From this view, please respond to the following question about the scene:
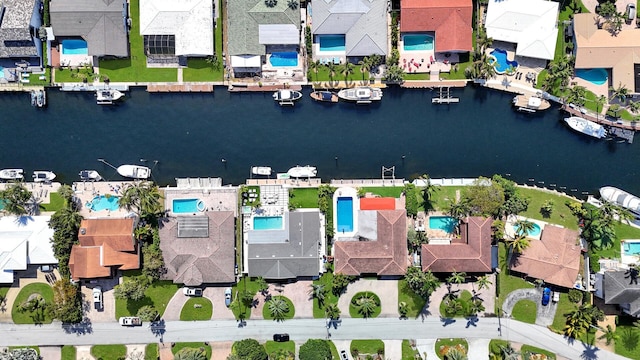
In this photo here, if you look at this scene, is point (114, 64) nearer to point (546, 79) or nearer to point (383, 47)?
point (383, 47)

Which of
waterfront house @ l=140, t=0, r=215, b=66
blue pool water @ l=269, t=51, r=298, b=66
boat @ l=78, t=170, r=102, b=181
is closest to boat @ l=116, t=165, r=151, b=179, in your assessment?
boat @ l=78, t=170, r=102, b=181

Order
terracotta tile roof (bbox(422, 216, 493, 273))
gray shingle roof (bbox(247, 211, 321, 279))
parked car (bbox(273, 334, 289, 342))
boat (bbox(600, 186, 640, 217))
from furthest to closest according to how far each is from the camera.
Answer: parked car (bbox(273, 334, 289, 342)) → boat (bbox(600, 186, 640, 217)) → gray shingle roof (bbox(247, 211, 321, 279)) → terracotta tile roof (bbox(422, 216, 493, 273))

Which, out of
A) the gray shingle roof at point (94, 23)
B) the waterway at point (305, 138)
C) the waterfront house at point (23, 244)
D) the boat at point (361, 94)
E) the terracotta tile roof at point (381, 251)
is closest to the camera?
the waterfront house at point (23, 244)

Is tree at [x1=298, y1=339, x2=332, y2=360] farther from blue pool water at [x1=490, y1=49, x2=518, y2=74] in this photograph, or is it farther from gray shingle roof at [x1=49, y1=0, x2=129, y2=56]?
gray shingle roof at [x1=49, y1=0, x2=129, y2=56]

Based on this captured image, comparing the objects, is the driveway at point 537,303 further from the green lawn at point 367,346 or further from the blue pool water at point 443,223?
the green lawn at point 367,346

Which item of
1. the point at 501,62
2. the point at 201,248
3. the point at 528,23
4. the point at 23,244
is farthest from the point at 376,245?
the point at 23,244

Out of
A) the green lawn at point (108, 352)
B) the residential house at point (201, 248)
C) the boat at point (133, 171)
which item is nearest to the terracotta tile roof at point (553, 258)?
the residential house at point (201, 248)

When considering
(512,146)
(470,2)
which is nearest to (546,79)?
(512,146)
